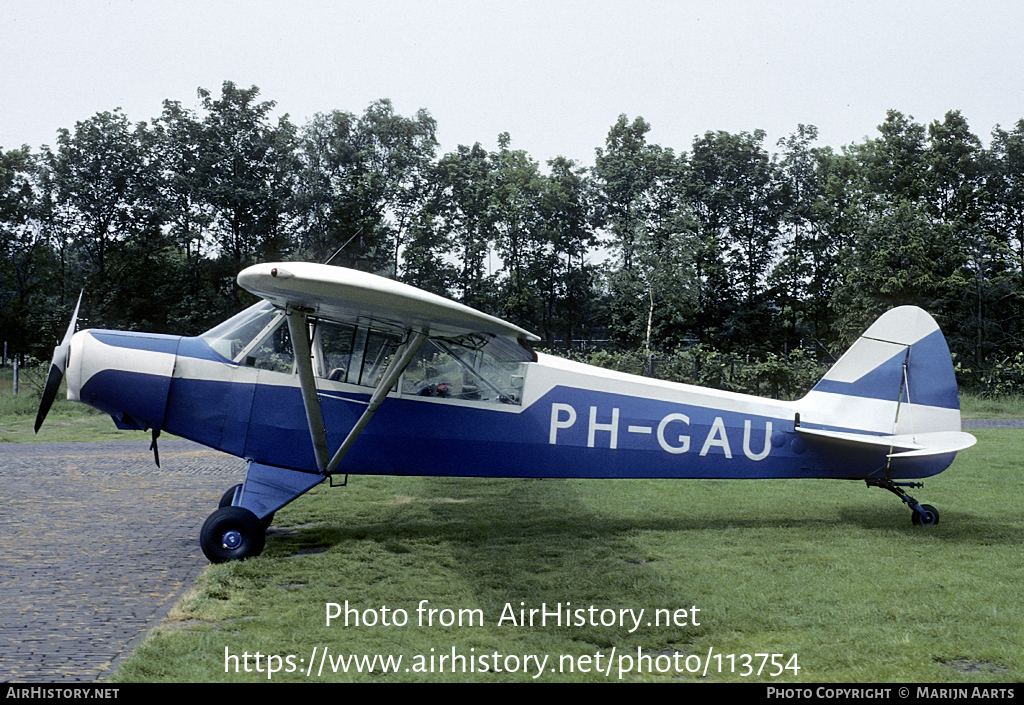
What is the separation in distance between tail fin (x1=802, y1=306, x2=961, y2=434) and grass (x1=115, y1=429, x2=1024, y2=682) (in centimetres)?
107

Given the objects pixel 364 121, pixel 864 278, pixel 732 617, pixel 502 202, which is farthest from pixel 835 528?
pixel 364 121

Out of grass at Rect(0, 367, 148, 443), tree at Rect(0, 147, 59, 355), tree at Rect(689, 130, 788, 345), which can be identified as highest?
tree at Rect(689, 130, 788, 345)

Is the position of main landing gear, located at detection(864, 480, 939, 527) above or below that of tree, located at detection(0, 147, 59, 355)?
below

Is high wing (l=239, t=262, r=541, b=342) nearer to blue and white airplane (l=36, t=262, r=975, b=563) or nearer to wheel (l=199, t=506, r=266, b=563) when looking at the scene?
blue and white airplane (l=36, t=262, r=975, b=563)

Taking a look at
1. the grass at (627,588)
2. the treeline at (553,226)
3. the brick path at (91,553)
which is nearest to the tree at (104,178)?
the treeline at (553,226)

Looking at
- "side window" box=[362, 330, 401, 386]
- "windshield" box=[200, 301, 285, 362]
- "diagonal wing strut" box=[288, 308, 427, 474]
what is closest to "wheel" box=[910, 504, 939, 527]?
"diagonal wing strut" box=[288, 308, 427, 474]

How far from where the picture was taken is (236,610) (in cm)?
507

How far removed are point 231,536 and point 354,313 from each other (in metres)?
2.12

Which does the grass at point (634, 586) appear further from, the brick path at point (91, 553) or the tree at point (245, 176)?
the tree at point (245, 176)

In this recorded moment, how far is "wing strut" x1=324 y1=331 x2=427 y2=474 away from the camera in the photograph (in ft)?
21.5

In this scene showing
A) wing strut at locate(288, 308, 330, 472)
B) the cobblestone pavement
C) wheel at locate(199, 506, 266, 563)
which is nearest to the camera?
the cobblestone pavement

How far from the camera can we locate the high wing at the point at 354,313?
198 inches

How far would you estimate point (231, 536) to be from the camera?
634 cm

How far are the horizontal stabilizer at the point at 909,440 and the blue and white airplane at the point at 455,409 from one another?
0.02 metres
